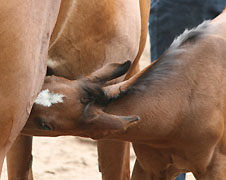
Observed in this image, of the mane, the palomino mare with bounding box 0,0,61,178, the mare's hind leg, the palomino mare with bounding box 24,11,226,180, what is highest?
the palomino mare with bounding box 0,0,61,178

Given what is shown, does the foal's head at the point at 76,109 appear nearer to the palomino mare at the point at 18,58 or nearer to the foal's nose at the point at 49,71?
the foal's nose at the point at 49,71

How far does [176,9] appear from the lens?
144 inches

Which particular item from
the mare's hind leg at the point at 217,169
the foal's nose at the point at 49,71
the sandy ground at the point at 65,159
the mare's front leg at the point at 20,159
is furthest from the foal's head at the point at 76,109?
the sandy ground at the point at 65,159

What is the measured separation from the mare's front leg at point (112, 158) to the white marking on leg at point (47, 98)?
999mm

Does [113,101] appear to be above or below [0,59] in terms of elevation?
below

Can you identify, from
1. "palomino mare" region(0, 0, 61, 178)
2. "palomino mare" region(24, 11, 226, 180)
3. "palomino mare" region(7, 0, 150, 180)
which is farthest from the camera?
"palomino mare" region(24, 11, 226, 180)

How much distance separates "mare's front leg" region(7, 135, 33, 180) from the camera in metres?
3.00

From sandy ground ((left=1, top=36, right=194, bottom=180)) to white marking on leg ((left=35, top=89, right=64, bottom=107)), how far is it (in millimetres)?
2135

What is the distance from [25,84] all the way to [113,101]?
29.6 inches

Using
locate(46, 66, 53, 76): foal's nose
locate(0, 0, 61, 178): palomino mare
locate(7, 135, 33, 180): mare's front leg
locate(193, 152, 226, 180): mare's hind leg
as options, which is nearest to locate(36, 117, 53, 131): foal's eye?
locate(46, 66, 53, 76): foal's nose

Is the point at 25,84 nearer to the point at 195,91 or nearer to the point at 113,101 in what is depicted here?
the point at 113,101

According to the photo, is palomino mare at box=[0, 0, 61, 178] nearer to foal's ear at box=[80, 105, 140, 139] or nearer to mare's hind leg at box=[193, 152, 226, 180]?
foal's ear at box=[80, 105, 140, 139]

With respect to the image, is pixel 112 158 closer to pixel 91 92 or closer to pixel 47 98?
pixel 91 92

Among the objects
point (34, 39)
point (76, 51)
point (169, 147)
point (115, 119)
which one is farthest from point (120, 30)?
point (34, 39)
